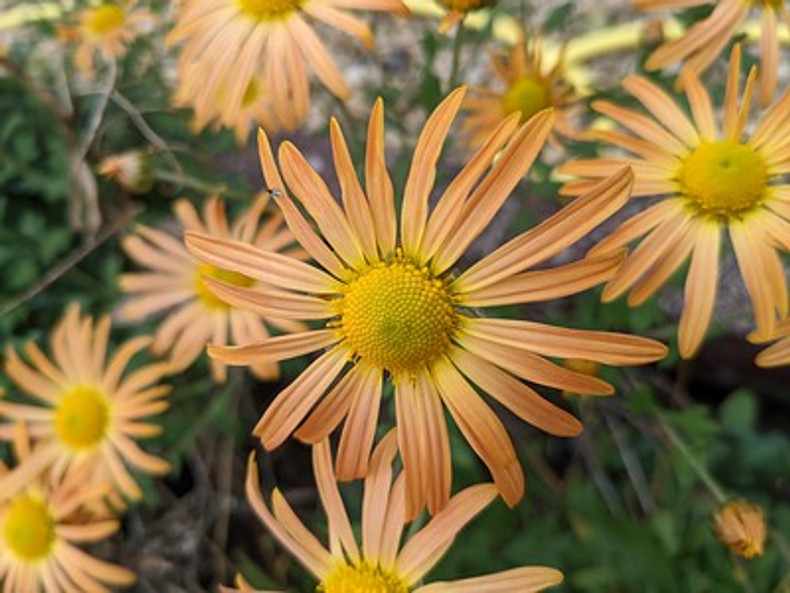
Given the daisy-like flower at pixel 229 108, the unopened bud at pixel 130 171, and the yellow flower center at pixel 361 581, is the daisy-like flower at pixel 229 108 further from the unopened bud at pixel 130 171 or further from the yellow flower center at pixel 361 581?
the yellow flower center at pixel 361 581

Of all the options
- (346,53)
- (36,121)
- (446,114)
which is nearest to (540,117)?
(446,114)

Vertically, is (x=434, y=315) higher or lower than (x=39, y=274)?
lower

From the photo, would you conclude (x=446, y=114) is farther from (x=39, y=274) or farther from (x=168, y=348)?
(x=39, y=274)

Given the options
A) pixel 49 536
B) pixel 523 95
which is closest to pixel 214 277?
pixel 49 536

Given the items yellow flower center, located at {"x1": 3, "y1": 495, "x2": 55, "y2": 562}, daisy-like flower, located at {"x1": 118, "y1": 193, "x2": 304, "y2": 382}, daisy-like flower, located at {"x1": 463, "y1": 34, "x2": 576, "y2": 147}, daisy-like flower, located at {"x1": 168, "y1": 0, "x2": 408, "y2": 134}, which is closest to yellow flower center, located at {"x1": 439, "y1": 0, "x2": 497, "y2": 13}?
daisy-like flower, located at {"x1": 168, "y1": 0, "x2": 408, "y2": 134}

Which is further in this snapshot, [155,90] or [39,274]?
[155,90]

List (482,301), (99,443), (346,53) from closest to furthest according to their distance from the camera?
1. (482,301)
2. (99,443)
3. (346,53)

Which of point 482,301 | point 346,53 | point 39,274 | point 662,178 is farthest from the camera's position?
point 346,53
